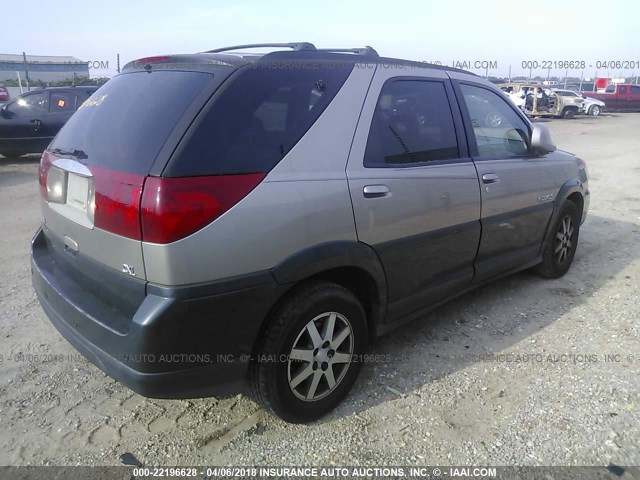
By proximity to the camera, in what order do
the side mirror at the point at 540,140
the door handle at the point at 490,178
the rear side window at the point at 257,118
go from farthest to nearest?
the side mirror at the point at 540,140
the door handle at the point at 490,178
the rear side window at the point at 257,118

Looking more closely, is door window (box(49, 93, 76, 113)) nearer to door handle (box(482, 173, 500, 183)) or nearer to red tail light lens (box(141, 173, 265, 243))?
door handle (box(482, 173, 500, 183))

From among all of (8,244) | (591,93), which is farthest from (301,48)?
(591,93)

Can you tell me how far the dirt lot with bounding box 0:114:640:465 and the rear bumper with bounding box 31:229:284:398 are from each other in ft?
1.42

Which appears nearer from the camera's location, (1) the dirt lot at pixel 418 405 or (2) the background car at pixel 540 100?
(1) the dirt lot at pixel 418 405

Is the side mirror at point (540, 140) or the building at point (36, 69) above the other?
the building at point (36, 69)

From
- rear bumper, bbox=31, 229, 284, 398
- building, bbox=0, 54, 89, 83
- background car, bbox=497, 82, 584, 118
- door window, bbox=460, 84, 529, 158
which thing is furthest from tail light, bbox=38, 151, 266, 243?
background car, bbox=497, 82, 584, 118

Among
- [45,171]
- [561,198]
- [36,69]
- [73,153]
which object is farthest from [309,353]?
[36,69]

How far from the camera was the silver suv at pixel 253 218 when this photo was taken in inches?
81.3

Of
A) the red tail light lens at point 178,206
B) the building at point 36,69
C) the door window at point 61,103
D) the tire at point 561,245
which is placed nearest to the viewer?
the red tail light lens at point 178,206

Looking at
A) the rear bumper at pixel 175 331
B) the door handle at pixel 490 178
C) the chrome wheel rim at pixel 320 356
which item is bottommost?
the chrome wheel rim at pixel 320 356

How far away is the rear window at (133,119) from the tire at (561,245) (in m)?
3.40

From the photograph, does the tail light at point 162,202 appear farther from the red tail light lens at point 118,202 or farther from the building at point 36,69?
the building at point 36,69

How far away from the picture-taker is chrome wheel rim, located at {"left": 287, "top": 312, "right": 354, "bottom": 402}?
2498 mm

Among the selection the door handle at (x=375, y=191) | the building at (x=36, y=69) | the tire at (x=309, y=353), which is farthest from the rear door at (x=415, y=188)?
the building at (x=36, y=69)
